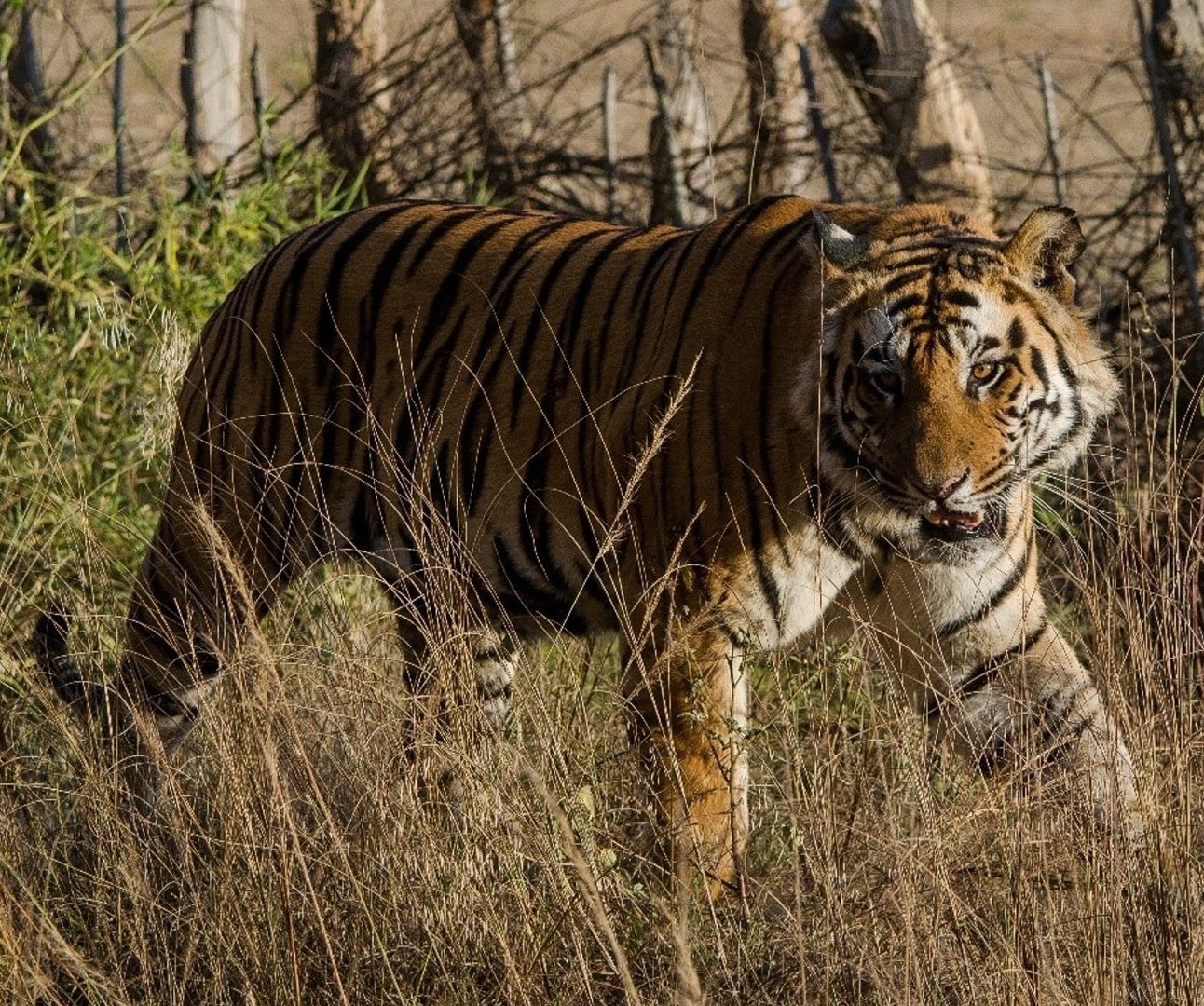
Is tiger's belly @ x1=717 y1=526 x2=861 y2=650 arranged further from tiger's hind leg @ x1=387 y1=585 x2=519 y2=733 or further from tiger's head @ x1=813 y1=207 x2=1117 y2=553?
tiger's hind leg @ x1=387 y1=585 x2=519 y2=733

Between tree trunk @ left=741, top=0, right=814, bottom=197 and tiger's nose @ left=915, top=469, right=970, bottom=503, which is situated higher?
tree trunk @ left=741, top=0, right=814, bottom=197

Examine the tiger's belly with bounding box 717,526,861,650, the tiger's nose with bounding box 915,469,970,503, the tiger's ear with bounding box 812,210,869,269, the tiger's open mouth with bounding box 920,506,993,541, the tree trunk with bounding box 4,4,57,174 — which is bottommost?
the tiger's belly with bounding box 717,526,861,650

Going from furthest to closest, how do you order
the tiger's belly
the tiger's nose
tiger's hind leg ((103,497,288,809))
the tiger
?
1. tiger's hind leg ((103,497,288,809))
2. the tiger's belly
3. the tiger
4. the tiger's nose

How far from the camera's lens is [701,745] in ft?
10.7

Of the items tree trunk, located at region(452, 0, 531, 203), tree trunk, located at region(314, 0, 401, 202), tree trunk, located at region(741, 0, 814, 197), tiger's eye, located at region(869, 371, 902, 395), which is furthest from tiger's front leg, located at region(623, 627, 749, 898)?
tree trunk, located at region(314, 0, 401, 202)

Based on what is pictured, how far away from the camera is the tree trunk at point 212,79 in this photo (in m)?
6.59

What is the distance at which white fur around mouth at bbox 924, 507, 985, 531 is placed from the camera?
3.11m

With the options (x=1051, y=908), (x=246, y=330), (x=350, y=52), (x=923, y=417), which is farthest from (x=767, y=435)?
(x=350, y=52)

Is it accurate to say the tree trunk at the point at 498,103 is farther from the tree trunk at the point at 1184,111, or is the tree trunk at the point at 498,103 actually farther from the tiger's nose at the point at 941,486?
the tiger's nose at the point at 941,486

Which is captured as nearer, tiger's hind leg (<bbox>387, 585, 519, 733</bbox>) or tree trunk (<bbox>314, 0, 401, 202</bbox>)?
tiger's hind leg (<bbox>387, 585, 519, 733</bbox>)

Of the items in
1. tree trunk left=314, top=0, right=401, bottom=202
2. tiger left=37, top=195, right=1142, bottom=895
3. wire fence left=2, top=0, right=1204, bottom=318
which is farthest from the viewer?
tree trunk left=314, top=0, right=401, bottom=202

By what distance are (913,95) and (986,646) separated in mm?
3028

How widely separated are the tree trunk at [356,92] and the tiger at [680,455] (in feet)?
7.99

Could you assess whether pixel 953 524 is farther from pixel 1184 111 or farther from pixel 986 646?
pixel 1184 111
